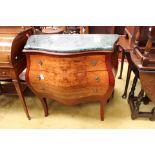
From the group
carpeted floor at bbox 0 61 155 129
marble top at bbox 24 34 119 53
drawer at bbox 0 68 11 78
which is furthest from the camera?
carpeted floor at bbox 0 61 155 129

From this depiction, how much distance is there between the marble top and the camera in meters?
1.42

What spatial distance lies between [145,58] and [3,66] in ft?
4.33

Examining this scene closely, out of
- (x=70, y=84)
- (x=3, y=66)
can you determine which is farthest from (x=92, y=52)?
(x=3, y=66)

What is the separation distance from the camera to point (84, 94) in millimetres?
1699

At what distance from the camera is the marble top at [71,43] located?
142 cm

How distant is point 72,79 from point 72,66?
13cm

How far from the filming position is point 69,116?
2.04m

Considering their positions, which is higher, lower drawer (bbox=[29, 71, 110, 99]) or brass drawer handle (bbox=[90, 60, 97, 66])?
brass drawer handle (bbox=[90, 60, 97, 66])

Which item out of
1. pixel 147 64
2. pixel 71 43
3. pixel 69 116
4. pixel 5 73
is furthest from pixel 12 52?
pixel 147 64

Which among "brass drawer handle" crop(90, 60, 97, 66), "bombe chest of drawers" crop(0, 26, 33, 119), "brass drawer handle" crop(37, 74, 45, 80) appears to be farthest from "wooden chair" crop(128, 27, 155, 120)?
→ "bombe chest of drawers" crop(0, 26, 33, 119)

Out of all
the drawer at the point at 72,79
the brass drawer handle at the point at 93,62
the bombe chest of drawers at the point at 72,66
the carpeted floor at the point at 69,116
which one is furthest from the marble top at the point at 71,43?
the carpeted floor at the point at 69,116

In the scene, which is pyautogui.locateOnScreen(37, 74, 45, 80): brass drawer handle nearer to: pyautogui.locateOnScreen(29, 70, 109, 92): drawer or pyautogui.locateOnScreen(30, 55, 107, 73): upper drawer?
pyautogui.locateOnScreen(29, 70, 109, 92): drawer

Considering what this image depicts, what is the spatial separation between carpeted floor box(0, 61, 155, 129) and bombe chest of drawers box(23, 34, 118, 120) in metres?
0.33

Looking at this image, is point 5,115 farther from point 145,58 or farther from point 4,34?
point 145,58
